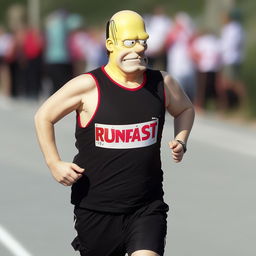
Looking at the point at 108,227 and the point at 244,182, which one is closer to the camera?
the point at 108,227

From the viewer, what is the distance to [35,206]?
36.8 ft

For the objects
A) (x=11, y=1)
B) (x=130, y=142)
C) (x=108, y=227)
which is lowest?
(x=11, y=1)

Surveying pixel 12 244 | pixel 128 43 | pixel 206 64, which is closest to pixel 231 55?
pixel 206 64

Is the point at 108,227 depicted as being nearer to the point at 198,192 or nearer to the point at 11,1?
the point at 198,192

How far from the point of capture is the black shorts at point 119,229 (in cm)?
623

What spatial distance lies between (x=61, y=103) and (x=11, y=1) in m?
51.2

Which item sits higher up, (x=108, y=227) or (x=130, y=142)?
(x=130, y=142)

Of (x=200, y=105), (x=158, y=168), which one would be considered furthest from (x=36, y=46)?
(x=158, y=168)

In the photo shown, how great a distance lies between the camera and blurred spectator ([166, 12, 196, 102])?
66.9 ft

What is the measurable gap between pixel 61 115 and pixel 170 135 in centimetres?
1105

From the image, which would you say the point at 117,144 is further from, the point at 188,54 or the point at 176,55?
the point at 176,55

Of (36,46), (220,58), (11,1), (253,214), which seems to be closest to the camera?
(253,214)

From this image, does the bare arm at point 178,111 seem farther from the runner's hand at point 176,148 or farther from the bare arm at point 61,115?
the bare arm at point 61,115

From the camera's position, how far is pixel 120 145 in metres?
6.20
